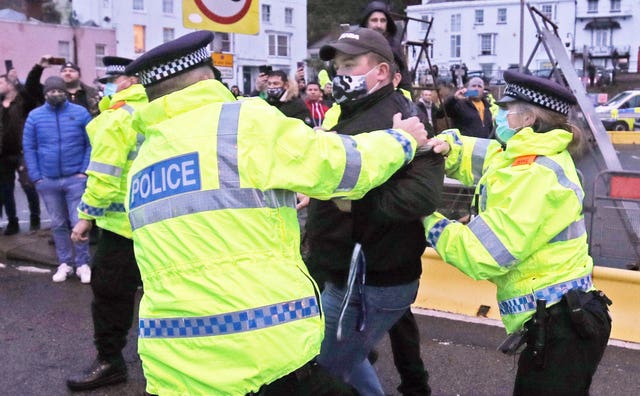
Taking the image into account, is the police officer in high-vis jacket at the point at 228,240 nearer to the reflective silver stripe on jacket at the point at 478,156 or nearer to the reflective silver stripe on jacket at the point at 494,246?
the reflective silver stripe on jacket at the point at 494,246

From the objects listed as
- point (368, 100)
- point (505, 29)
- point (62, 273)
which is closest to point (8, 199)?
point (62, 273)

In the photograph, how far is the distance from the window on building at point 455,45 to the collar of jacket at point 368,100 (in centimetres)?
7342

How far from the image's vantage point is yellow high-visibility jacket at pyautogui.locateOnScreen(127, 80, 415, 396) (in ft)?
7.36

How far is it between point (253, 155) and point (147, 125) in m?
0.47

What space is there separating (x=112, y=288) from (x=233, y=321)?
Answer: 7.76ft

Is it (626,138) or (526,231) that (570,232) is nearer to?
(526,231)

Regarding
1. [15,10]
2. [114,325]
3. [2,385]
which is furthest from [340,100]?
[15,10]

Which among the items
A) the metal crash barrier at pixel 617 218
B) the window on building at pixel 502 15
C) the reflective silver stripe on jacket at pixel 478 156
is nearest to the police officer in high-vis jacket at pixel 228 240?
the reflective silver stripe on jacket at pixel 478 156

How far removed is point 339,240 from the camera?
3.03m

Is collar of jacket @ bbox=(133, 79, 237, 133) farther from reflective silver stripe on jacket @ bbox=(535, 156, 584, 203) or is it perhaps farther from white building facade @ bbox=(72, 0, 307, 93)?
white building facade @ bbox=(72, 0, 307, 93)

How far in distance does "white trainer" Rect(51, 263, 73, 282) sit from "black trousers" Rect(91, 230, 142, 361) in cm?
282

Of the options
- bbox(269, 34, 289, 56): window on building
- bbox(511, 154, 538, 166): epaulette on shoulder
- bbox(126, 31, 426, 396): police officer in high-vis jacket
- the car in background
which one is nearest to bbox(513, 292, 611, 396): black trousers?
bbox(511, 154, 538, 166): epaulette on shoulder

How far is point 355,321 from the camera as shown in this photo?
10.1 ft

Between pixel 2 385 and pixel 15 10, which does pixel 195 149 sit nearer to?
pixel 2 385
